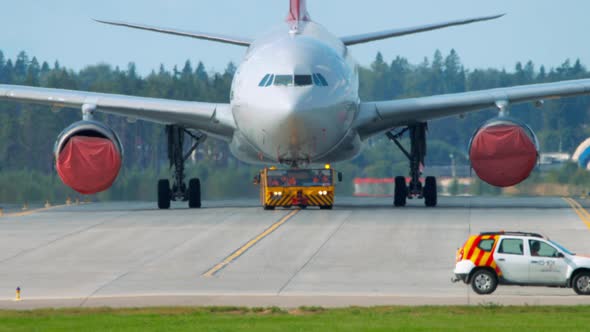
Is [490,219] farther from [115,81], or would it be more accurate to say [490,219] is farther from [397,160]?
[115,81]

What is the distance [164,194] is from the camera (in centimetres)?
4444

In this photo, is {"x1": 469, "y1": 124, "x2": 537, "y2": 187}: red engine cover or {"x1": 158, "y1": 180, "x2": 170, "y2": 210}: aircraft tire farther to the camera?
{"x1": 158, "y1": 180, "x2": 170, "y2": 210}: aircraft tire

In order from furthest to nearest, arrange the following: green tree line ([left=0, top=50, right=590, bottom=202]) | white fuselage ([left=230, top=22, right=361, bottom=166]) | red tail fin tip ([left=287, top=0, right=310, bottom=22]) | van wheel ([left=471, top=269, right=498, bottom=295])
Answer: green tree line ([left=0, top=50, right=590, bottom=202]) → red tail fin tip ([left=287, top=0, right=310, bottom=22]) → white fuselage ([left=230, top=22, right=361, bottom=166]) → van wheel ([left=471, top=269, right=498, bottom=295])

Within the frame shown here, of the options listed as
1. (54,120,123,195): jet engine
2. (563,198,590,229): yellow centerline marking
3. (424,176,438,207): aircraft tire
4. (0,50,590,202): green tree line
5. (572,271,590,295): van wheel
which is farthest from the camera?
(0,50,590,202): green tree line

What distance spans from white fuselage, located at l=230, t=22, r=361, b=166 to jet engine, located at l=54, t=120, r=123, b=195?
4200 millimetres

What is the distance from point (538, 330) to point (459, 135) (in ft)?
262

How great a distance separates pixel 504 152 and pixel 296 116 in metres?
6.83

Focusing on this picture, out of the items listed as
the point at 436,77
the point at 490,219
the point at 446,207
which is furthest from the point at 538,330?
the point at 436,77

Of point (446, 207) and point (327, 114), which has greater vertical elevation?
point (327, 114)

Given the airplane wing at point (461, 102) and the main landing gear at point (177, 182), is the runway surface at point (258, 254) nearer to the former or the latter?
the main landing gear at point (177, 182)

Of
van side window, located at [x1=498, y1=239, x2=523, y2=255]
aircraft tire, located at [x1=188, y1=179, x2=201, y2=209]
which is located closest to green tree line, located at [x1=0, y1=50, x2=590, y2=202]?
aircraft tire, located at [x1=188, y1=179, x2=201, y2=209]

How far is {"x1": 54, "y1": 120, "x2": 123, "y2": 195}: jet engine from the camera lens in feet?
131

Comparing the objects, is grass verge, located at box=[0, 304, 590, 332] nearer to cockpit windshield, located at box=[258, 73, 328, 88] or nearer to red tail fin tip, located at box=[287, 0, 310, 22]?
cockpit windshield, located at box=[258, 73, 328, 88]

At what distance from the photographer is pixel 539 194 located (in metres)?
59.2
